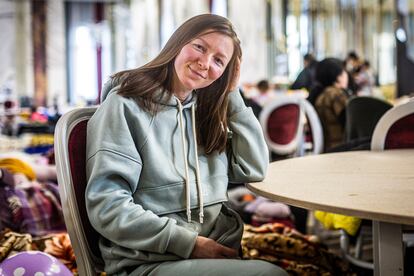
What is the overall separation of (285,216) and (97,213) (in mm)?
1925

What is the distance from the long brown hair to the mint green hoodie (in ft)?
0.08

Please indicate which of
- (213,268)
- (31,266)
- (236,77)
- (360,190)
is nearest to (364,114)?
(236,77)

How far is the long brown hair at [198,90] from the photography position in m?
1.39

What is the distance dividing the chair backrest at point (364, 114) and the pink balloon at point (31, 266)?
1902mm

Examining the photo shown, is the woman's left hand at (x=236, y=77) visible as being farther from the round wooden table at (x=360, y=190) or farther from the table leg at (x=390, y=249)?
the table leg at (x=390, y=249)

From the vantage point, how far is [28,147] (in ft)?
15.0

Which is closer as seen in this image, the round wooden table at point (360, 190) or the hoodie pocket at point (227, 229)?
the round wooden table at point (360, 190)

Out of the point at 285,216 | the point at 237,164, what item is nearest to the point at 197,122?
the point at 237,164

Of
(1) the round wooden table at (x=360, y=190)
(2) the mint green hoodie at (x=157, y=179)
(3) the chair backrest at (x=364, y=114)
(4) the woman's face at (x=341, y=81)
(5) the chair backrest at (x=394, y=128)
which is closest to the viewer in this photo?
(1) the round wooden table at (x=360, y=190)

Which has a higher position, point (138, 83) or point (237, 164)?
point (138, 83)

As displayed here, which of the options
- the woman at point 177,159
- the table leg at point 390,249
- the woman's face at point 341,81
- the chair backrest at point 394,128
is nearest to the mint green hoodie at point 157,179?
the woman at point 177,159

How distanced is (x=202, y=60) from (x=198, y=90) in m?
0.13

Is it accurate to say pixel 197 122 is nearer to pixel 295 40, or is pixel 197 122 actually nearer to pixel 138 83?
pixel 138 83

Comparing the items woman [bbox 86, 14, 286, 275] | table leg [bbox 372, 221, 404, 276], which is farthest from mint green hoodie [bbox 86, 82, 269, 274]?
table leg [bbox 372, 221, 404, 276]
